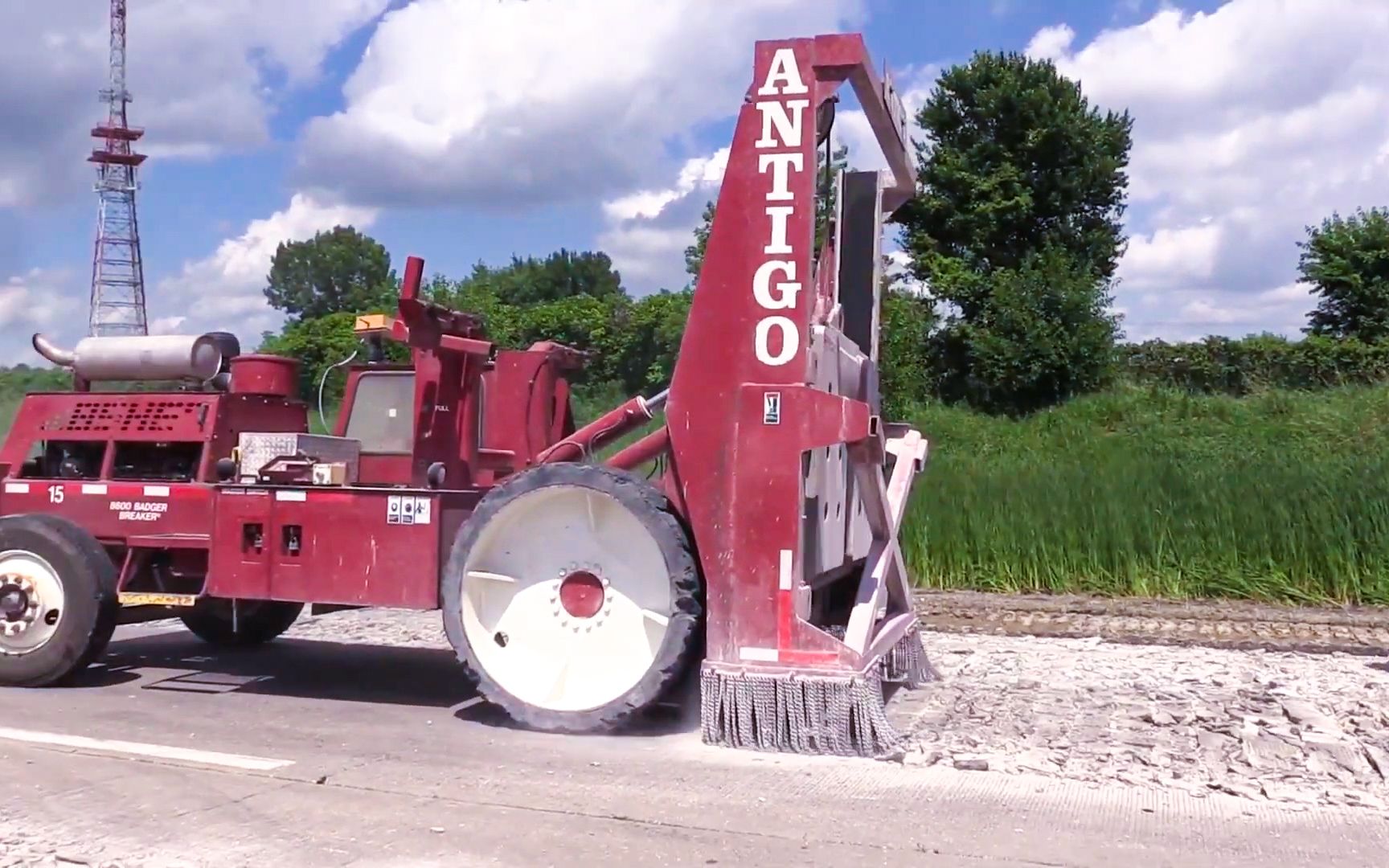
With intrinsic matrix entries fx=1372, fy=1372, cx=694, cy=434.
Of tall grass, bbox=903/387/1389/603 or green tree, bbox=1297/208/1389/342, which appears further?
green tree, bbox=1297/208/1389/342

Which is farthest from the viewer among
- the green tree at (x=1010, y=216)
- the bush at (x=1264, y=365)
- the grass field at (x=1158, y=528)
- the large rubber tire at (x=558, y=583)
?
the green tree at (x=1010, y=216)

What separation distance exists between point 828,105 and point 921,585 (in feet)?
27.6

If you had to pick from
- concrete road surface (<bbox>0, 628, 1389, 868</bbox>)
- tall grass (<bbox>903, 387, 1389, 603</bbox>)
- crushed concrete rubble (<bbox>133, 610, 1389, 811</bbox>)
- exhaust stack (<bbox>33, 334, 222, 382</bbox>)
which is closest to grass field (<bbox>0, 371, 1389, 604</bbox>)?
tall grass (<bbox>903, 387, 1389, 603</bbox>)

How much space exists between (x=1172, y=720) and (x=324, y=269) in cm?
5797

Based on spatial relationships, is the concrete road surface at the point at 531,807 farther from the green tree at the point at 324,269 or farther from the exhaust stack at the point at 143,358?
the green tree at the point at 324,269

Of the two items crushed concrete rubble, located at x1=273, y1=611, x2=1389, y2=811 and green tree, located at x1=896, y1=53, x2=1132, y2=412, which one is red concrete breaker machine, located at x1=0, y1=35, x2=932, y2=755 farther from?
green tree, located at x1=896, y1=53, x2=1132, y2=412

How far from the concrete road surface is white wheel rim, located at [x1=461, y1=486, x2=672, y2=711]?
324 mm

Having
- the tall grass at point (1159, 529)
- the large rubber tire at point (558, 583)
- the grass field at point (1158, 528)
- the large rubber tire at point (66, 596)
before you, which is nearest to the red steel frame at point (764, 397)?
the large rubber tire at point (558, 583)

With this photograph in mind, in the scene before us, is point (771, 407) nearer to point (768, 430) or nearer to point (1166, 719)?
point (768, 430)

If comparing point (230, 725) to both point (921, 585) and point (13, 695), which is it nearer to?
point (13, 695)

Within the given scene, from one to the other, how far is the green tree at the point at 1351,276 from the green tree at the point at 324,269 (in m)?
38.4

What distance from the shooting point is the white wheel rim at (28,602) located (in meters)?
8.59

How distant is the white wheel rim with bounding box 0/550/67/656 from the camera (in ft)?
28.2

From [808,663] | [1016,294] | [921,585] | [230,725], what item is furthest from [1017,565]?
[1016,294]
